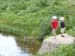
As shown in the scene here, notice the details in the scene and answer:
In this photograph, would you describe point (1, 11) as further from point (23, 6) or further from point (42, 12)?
point (42, 12)

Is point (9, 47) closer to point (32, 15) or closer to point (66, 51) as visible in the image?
point (32, 15)

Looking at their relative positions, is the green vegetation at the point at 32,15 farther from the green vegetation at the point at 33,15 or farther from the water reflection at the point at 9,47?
the water reflection at the point at 9,47

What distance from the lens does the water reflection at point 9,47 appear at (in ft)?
74.7

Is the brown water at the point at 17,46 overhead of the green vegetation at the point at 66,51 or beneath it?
beneath

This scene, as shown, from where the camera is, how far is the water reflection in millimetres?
22766

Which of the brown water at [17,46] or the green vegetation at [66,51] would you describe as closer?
the green vegetation at [66,51]

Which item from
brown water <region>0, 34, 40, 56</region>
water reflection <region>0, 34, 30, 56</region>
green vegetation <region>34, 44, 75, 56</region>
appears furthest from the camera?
brown water <region>0, 34, 40, 56</region>

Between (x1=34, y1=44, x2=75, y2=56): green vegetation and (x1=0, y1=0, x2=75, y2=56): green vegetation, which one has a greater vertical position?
(x1=34, y1=44, x2=75, y2=56): green vegetation

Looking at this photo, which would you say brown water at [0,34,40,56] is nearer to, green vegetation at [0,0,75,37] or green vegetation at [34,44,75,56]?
green vegetation at [0,0,75,37]

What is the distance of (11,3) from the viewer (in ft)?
118

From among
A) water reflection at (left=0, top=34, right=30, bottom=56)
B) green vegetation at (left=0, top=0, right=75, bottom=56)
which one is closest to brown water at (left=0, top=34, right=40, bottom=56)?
water reflection at (left=0, top=34, right=30, bottom=56)

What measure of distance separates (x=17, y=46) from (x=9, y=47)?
569 millimetres

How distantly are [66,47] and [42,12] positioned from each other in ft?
40.0

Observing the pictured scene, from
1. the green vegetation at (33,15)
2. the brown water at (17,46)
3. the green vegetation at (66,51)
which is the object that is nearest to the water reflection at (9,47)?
the brown water at (17,46)
